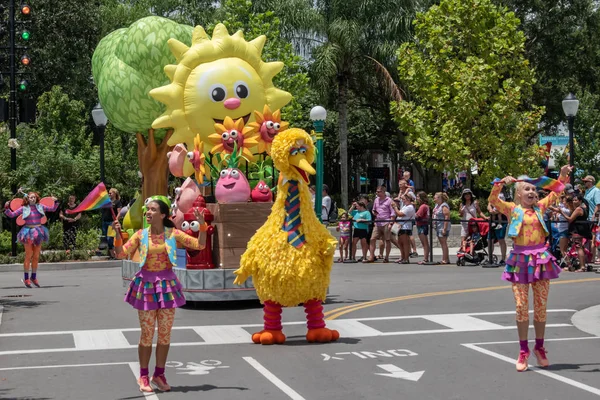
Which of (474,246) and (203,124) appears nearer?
(203,124)

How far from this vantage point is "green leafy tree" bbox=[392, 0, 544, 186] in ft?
102

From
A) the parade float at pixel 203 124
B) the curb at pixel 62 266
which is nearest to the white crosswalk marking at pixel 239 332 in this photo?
the parade float at pixel 203 124

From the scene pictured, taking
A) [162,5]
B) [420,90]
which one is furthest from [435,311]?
[162,5]

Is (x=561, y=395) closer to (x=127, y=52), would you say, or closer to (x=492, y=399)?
(x=492, y=399)

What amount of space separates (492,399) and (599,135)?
33310 millimetres

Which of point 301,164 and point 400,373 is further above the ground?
point 301,164

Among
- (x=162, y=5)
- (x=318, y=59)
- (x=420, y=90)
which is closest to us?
(x=420, y=90)

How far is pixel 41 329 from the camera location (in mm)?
12461

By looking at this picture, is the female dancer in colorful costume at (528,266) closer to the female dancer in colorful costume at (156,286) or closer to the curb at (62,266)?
the female dancer in colorful costume at (156,286)

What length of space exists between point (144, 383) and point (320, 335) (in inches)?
118

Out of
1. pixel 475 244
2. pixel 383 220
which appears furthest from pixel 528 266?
pixel 383 220

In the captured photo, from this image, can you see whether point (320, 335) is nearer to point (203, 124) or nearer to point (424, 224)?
point (203, 124)

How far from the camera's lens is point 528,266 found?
29.9ft

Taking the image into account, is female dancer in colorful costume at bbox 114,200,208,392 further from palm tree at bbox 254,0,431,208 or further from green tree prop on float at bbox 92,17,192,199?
palm tree at bbox 254,0,431,208
